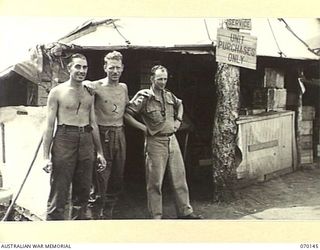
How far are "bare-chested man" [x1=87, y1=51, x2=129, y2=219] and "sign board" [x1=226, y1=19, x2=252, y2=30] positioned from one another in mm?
290

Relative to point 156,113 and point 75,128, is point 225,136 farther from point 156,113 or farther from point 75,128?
point 75,128

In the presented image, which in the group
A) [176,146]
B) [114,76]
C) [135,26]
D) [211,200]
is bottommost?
[211,200]

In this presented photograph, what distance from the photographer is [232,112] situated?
5.28 ft

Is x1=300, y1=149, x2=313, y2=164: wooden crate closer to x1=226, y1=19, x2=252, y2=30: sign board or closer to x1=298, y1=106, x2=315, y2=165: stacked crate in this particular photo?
x1=298, y1=106, x2=315, y2=165: stacked crate

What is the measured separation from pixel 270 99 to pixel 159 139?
0.48m

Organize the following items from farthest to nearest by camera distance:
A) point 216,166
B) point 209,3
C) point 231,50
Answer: point 216,166 → point 231,50 → point 209,3

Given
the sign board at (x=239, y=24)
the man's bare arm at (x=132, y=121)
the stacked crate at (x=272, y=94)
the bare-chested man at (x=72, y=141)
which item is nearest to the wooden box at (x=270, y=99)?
the stacked crate at (x=272, y=94)

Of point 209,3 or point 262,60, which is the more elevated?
point 209,3

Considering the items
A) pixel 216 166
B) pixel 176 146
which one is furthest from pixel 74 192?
pixel 216 166

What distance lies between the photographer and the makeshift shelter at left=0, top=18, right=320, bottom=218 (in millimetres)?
1399

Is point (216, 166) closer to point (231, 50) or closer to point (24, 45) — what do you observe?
point (231, 50)

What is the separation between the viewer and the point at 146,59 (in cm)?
146

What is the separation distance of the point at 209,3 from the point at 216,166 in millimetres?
476

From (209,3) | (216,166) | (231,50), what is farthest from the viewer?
(216,166)
